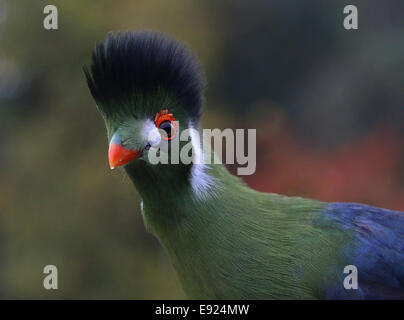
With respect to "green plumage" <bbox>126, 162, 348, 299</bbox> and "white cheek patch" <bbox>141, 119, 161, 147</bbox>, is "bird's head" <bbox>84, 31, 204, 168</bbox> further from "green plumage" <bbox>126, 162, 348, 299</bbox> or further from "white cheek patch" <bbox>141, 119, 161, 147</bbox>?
"green plumage" <bbox>126, 162, 348, 299</bbox>

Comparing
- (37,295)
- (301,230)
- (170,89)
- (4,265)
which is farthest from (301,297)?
(4,265)

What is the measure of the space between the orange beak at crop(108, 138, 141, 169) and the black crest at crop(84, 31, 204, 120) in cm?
19

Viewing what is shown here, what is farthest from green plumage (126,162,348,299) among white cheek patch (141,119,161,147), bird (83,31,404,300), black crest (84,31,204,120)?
black crest (84,31,204,120)

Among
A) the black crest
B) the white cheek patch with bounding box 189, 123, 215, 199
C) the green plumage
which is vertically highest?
the black crest

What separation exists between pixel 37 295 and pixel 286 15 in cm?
513

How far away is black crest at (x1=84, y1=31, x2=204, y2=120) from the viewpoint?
7.86 ft

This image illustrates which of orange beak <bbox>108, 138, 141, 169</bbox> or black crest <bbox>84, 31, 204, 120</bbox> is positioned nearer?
orange beak <bbox>108, 138, 141, 169</bbox>

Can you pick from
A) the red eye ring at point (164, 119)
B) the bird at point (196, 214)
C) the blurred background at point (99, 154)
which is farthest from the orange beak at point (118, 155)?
the blurred background at point (99, 154)

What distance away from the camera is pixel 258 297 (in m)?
2.35

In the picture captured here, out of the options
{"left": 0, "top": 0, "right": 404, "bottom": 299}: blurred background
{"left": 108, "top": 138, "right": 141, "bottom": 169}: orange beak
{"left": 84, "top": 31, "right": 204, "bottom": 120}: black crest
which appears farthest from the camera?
{"left": 0, "top": 0, "right": 404, "bottom": 299}: blurred background

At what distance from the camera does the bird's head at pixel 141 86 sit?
7.80 feet

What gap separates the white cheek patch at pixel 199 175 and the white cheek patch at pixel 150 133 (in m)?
0.16

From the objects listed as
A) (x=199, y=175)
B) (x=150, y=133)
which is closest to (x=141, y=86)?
(x=150, y=133)

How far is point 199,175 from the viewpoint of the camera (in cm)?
245
